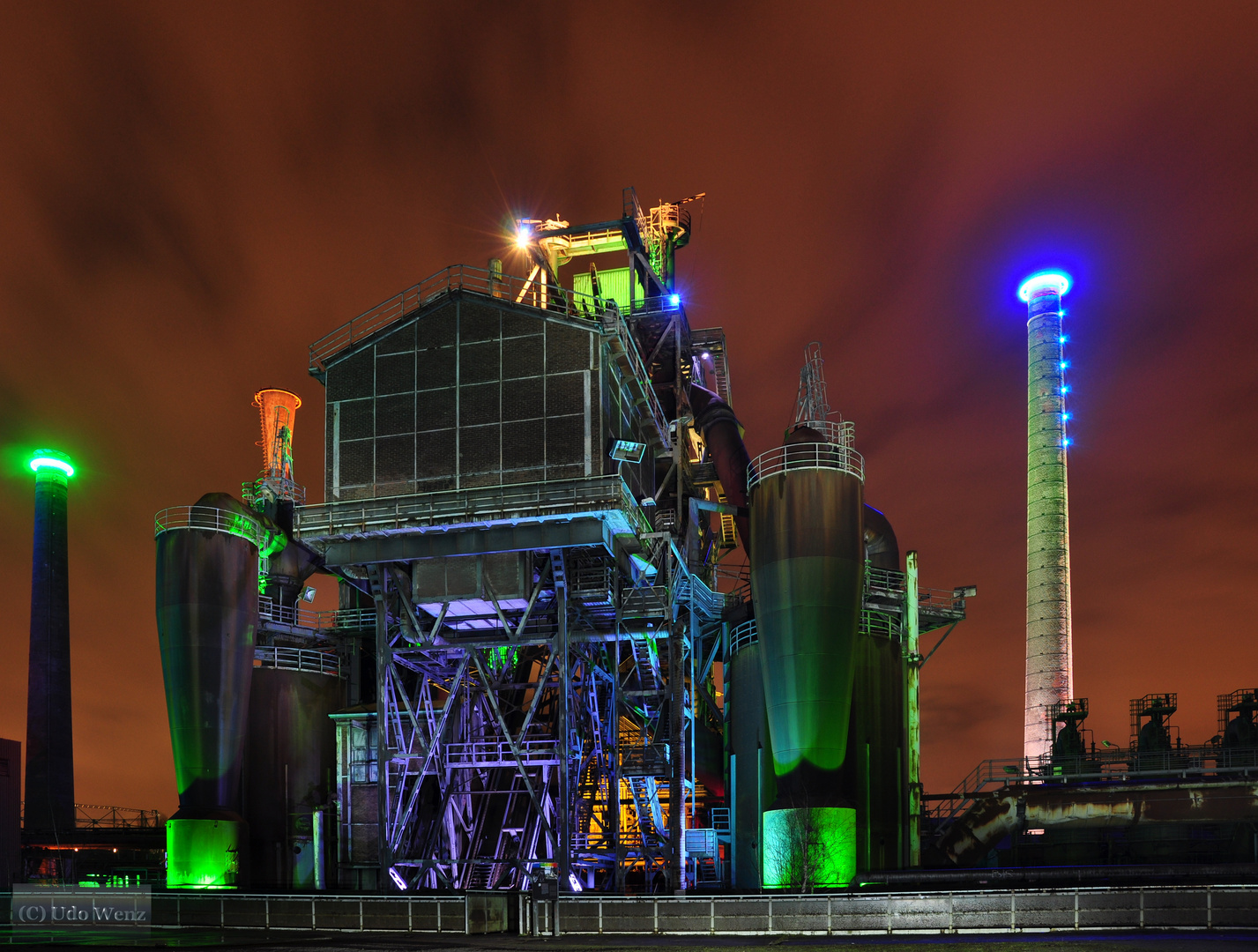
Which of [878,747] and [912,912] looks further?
[878,747]

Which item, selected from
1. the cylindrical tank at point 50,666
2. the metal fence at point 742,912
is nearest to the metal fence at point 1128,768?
the metal fence at point 742,912

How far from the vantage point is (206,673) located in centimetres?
4394

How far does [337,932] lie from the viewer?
3005 cm

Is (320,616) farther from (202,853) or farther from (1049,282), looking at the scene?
(1049,282)

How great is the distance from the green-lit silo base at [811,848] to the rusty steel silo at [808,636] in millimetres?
27

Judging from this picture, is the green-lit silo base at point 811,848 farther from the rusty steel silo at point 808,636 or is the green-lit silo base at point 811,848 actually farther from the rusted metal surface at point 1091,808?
the rusted metal surface at point 1091,808

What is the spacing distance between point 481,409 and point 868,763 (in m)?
18.3

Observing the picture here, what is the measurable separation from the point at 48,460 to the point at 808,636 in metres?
52.3

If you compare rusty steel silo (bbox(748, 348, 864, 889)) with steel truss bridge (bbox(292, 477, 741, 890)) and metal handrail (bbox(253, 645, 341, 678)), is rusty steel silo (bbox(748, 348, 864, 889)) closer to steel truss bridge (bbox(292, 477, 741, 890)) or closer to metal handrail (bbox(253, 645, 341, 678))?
steel truss bridge (bbox(292, 477, 741, 890))

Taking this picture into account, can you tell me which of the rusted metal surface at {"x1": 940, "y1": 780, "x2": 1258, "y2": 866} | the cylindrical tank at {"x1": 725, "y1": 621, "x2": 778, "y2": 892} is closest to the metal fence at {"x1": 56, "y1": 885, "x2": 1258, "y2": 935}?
the cylindrical tank at {"x1": 725, "y1": 621, "x2": 778, "y2": 892}

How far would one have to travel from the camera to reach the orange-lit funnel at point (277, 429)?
2338 inches

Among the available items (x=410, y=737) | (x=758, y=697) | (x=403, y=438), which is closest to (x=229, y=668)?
(x=410, y=737)

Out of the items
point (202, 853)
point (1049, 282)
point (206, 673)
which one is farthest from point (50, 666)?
point (1049, 282)

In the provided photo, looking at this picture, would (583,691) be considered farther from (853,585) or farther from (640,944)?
(640,944)
